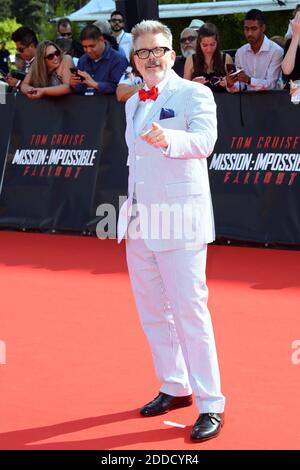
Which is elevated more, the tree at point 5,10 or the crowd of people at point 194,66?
the tree at point 5,10

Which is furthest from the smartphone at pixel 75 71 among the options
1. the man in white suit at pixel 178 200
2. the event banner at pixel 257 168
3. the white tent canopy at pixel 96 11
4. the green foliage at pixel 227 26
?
the green foliage at pixel 227 26

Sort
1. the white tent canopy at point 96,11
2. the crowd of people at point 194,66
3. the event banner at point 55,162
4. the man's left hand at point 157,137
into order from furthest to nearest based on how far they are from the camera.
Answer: the white tent canopy at point 96,11 → the event banner at point 55,162 → the crowd of people at point 194,66 → the man's left hand at point 157,137

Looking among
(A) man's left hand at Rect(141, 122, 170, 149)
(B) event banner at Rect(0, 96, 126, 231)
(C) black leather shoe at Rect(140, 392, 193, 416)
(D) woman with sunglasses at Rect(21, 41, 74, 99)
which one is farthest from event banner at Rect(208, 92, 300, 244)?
(A) man's left hand at Rect(141, 122, 170, 149)

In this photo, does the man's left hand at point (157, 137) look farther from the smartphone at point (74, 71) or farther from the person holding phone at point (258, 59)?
the smartphone at point (74, 71)

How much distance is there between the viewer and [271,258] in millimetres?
9633

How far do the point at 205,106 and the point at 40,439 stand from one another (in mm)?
1931

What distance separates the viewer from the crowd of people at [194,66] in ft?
33.0

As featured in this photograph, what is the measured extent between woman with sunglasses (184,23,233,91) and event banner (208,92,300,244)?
21cm

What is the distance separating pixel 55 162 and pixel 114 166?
821 millimetres

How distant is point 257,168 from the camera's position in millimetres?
10086

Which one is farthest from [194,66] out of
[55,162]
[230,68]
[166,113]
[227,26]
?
[227,26]

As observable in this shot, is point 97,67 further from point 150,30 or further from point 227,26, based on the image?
point 227,26

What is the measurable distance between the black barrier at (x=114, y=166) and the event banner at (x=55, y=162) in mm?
12

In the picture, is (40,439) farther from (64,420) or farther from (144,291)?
(144,291)
